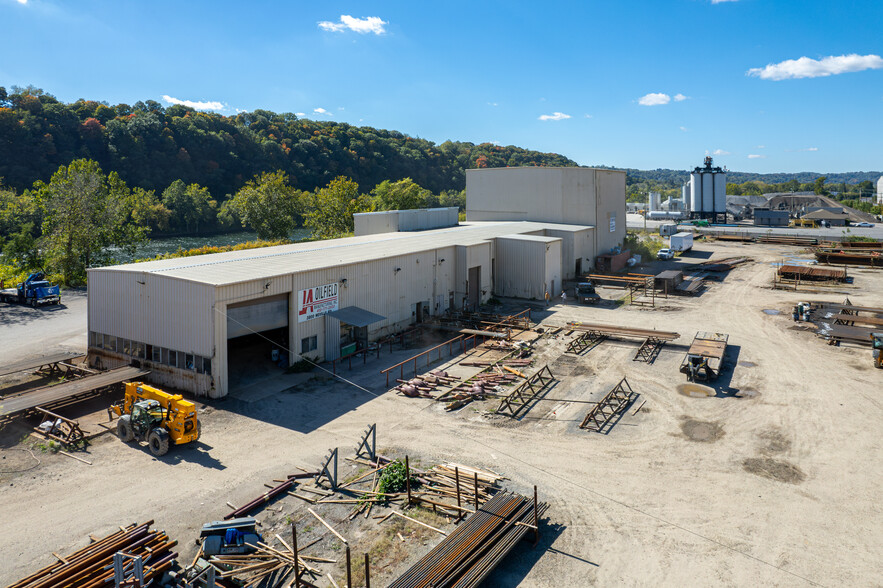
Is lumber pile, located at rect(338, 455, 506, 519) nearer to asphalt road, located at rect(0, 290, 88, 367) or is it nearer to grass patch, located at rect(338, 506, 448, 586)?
grass patch, located at rect(338, 506, 448, 586)

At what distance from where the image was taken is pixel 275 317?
80.3 ft

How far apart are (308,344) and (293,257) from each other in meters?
6.45

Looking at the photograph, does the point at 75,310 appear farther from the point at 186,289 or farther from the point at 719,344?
the point at 719,344

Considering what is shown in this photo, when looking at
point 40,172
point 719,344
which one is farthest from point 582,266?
point 40,172

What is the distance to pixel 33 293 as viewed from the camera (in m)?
37.1

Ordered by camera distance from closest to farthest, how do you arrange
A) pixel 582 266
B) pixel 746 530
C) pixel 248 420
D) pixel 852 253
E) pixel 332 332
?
pixel 746 530 → pixel 248 420 → pixel 332 332 → pixel 582 266 → pixel 852 253

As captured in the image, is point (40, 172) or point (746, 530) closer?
point (746, 530)

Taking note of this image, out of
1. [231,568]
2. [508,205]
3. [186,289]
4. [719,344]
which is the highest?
[508,205]

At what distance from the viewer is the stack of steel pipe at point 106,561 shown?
34.6 feet

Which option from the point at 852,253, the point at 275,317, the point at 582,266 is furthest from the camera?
the point at 852,253

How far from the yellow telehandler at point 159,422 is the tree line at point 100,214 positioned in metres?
32.7

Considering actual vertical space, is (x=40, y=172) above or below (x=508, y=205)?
above

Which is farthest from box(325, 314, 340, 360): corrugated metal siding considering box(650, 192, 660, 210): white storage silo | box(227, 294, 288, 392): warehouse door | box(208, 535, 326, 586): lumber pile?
box(650, 192, 660, 210): white storage silo

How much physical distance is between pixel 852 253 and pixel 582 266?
33635 millimetres
